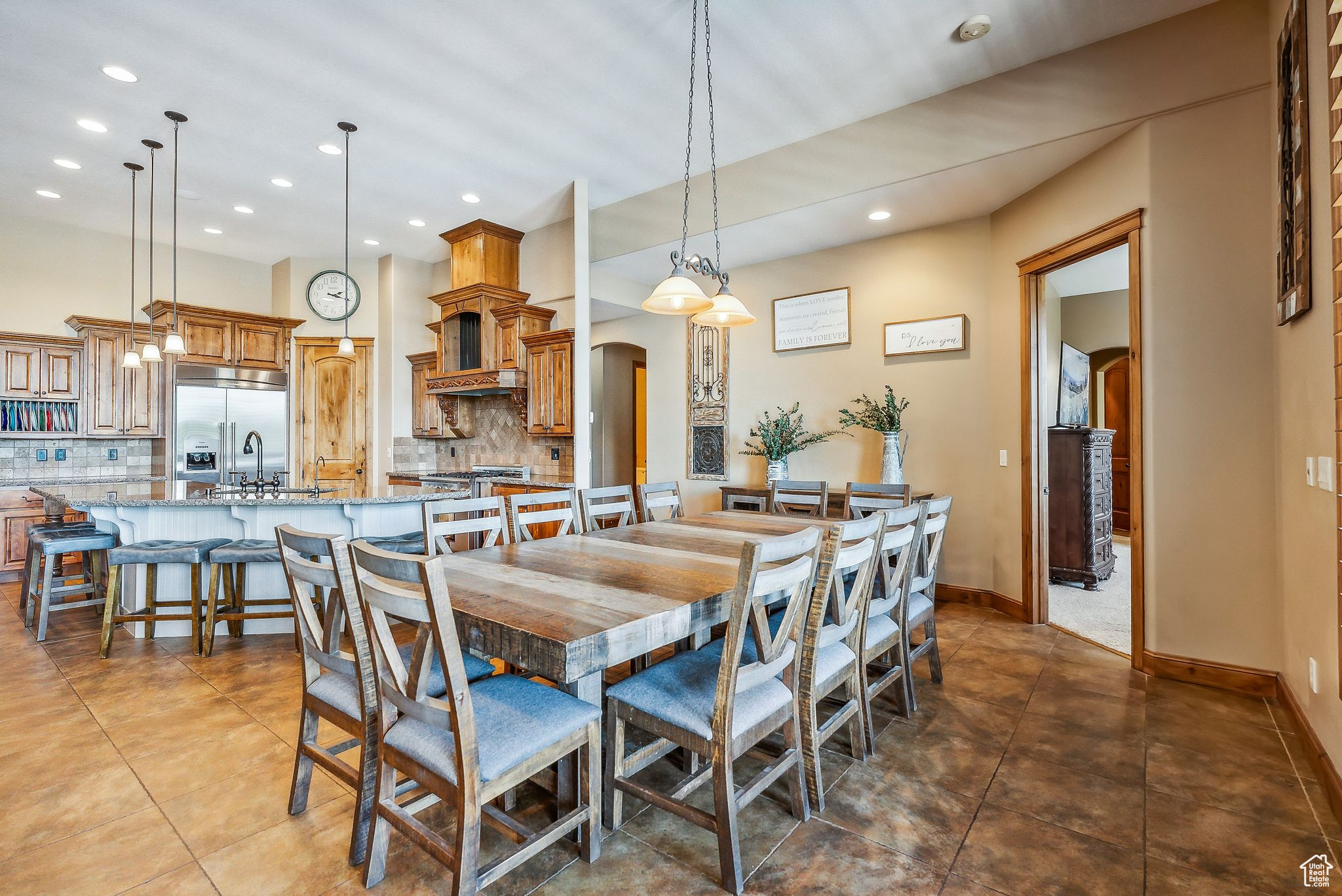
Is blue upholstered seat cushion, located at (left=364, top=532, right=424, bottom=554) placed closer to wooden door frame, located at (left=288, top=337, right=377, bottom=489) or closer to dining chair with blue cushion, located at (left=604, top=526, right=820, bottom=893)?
dining chair with blue cushion, located at (left=604, top=526, right=820, bottom=893)

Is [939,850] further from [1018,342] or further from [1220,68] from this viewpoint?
[1220,68]

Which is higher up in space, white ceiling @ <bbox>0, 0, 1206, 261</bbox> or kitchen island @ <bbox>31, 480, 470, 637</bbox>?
white ceiling @ <bbox>0, 0, 1206, 261</bbox>

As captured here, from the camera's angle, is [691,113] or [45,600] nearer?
[45,600]

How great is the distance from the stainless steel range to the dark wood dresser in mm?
4572

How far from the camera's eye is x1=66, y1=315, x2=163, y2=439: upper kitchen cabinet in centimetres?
553

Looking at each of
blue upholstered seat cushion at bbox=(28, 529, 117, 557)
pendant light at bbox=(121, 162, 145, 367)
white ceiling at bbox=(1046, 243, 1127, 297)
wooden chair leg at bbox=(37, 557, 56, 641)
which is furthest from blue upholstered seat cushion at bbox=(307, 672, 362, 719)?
white ceiling at bbox=(1046, 243, 1127, 297)

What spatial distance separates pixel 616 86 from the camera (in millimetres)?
3590

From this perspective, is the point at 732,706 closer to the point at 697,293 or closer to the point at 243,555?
the point at 697,293

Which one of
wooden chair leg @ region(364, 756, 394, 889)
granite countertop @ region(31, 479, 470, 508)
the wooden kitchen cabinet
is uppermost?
the wooden kitchen cabinet

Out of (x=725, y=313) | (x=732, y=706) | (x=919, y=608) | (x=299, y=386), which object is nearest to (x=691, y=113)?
(x=725, y=313)

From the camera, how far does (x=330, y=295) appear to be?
669 cm

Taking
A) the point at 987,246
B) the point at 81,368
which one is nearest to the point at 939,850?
the point at 987,246

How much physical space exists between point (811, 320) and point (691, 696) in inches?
155

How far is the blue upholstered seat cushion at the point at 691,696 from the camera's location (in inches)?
64.6
